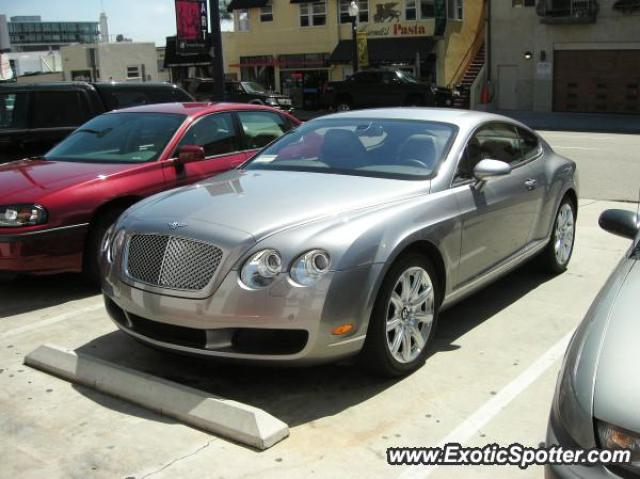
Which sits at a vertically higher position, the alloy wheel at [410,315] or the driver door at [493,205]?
the driver door at [493,205]

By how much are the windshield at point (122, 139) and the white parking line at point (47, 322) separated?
4.87 ft

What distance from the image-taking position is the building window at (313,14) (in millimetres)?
39750

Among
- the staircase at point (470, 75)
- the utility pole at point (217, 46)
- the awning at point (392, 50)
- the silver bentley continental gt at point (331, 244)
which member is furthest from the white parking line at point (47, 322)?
the awning at point (392, 50)

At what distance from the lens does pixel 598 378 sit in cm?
252

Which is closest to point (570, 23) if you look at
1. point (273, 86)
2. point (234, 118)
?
point (273, 86)

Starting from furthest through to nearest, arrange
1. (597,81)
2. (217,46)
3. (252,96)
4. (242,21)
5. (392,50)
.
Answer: (242,21), (392,50), (252,96), (597,81), (217,46)

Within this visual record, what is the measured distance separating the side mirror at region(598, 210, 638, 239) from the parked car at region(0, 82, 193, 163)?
Answer: 23.0ft

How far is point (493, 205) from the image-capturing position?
5113 millimetres

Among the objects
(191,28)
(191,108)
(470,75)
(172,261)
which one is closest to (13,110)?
(191,108)

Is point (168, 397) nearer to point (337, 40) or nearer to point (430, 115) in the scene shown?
point (430, 115)

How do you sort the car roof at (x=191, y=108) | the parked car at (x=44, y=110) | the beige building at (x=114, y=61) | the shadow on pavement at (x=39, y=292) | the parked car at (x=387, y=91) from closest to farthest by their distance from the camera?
the shadow on pavement at (x=39, y=292)
the car roof at (x=191, y=108)
the parked car at (x=44, y=110)
the parked car at (x=387, y=91)
the beige building at (x=114, y=61)

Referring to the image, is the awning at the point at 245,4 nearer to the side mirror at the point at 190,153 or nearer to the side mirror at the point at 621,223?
the side mirror at the point at 190,153

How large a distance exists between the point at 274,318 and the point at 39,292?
332 cm

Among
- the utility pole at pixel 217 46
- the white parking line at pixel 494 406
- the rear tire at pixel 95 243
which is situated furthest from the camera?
the utility pole at pixel 217 46
